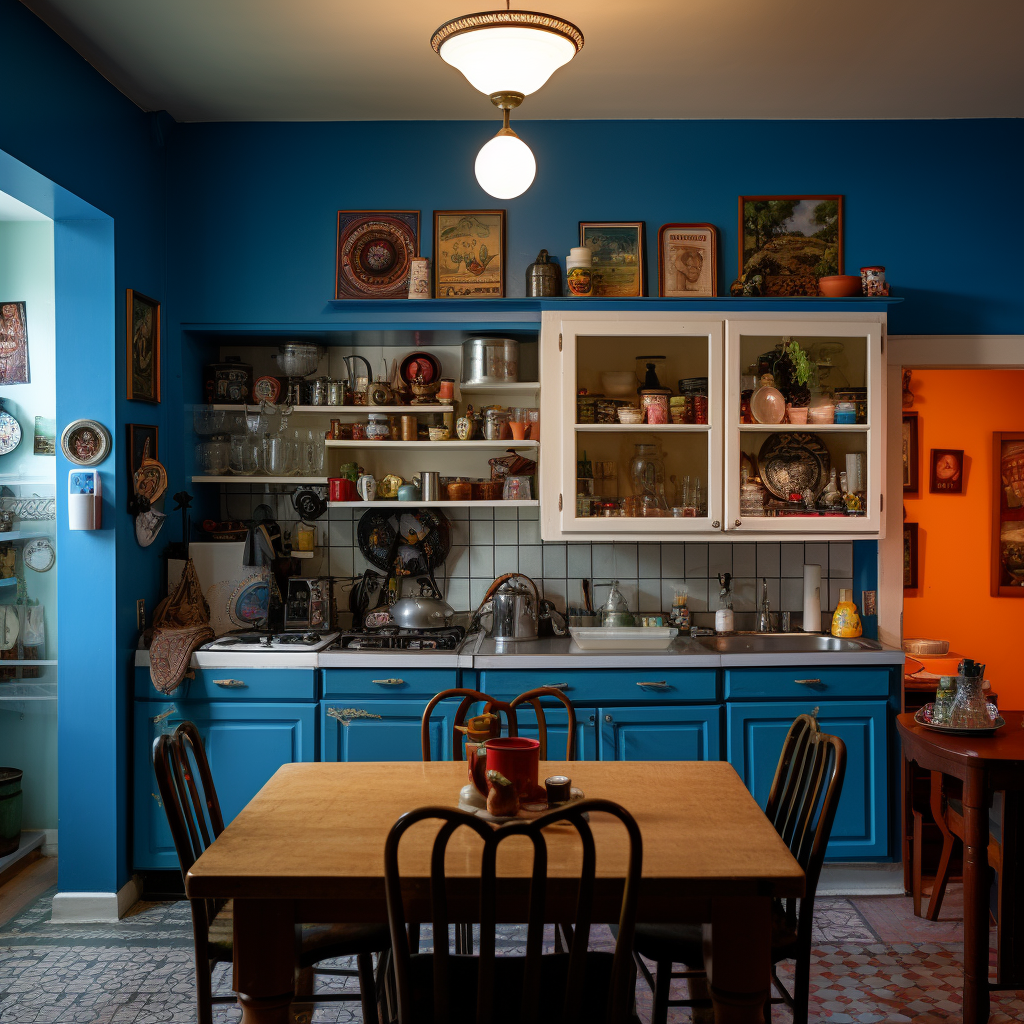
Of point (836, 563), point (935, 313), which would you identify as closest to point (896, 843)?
point (836, 563)

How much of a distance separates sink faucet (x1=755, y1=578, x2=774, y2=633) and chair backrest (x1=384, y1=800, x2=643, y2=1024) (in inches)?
95.0

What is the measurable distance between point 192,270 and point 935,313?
9.64 feet

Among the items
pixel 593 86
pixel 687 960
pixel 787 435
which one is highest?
pixel 593 86

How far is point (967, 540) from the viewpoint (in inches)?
196

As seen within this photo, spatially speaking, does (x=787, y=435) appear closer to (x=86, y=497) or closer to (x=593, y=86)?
(x=593, y=86)

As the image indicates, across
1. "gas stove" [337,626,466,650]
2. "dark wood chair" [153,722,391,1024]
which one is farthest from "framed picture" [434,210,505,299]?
"dark wood chair" [153,722,391,1024]

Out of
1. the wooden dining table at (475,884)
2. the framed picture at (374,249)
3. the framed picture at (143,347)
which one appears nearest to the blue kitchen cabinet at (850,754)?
the wooden dining table at (475,884)

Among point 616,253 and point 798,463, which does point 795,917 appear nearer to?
point 798,463

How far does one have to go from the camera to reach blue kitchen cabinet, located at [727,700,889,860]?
337 centimetres

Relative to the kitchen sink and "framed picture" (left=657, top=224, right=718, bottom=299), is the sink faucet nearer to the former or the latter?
the kitchen sink

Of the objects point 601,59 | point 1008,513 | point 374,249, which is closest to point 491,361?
point 374,249

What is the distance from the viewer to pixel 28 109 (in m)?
2.73

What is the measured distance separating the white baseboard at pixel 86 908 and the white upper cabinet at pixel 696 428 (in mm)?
1986

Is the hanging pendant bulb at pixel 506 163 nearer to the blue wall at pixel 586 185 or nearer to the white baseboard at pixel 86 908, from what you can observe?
the blue wall at pixel 586 185
